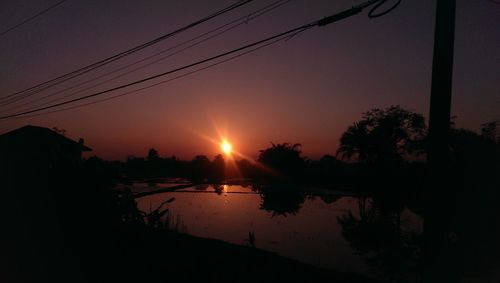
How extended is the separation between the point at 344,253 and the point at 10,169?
16.0 meters

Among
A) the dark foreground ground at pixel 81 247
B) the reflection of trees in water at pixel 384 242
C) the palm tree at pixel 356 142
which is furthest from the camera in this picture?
the palm tree at pixel 356 142

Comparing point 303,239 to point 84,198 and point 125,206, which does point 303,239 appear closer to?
point 125,206

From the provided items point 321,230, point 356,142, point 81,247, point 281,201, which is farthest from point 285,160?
point 81,247

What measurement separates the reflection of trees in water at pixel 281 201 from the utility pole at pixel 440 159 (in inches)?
1006

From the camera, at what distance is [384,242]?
71.6ft

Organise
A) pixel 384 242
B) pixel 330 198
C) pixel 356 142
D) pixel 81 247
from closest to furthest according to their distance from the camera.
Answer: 1. pixel 81 247
2. pixel 384 242
3. pixel 330 198
4. pixel 356 142

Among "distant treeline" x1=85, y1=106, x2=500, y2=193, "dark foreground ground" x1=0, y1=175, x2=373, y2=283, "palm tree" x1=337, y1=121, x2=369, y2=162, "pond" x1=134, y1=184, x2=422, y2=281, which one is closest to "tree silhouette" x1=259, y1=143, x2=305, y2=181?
"distant treeline" x1=85, y1=106, x2=500, y2=193

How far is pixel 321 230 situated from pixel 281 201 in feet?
53.6

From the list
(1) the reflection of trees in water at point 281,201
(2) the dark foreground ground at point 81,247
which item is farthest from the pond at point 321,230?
(2) the dark foreground ground at point 81,247

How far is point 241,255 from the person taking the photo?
50.2 ft

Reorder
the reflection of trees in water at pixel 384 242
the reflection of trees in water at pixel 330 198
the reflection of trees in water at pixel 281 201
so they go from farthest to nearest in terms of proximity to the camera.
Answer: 1. the reflection of trees in water at pixel 330 198
2. the reflection of trees in water at pixel 281 201
3. the reflection of trees in water at pixel 384 242

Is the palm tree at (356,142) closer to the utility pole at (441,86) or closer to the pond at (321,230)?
the pond at (321,230)

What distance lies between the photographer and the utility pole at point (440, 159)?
5.91 m

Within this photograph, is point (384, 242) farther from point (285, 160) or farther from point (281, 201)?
point (285, 160)
